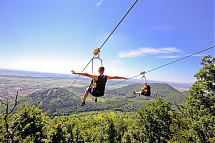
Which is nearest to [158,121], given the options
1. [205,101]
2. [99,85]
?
[205,101]

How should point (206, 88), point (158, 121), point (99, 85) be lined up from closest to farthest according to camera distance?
1. point (99, 85)
2. point (206, 88)
3. point (158, 121)

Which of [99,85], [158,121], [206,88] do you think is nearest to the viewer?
[99,85]

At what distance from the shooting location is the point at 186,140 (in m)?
13.1

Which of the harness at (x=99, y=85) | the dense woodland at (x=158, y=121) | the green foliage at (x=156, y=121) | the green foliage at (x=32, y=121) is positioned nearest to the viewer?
the harness at (x=99, y=85)

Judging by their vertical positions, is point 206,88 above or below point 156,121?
above

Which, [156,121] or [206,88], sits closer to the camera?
[206,88]

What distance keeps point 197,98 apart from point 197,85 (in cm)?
153

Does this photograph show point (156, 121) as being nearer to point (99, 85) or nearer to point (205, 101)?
point (205, 101)

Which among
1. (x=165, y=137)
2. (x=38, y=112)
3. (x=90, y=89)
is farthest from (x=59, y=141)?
(x=165, y=137)

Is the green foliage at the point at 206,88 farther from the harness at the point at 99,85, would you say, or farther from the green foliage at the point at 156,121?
the harness at the point at 99,85

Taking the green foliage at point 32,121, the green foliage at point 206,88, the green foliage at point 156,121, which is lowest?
the green foliage at point 156,121

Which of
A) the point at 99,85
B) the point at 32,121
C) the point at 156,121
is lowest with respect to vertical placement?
the point at 156,121

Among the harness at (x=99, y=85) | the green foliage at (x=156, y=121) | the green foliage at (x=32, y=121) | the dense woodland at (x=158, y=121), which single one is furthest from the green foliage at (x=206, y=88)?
the green foliage at (x=32, y=121)

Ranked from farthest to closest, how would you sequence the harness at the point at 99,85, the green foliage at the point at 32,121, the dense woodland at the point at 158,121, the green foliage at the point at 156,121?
the green foliage at the point at 156,121
the green foliage at the point at 32,121
the dense woodland at the point at 158,121
the harness at the point at 99,85
